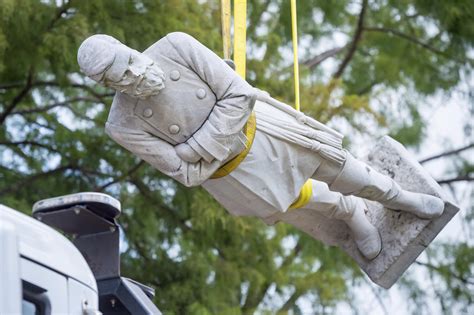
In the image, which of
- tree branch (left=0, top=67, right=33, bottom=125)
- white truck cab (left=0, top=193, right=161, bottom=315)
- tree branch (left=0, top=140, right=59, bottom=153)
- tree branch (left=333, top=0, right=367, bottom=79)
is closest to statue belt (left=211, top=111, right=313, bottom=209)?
white truck cab (left=0, top=193, right=161, bottom=315)

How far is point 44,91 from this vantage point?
9.58 m

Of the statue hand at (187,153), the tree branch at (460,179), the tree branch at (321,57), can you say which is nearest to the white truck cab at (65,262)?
the statue hand at (187,153)

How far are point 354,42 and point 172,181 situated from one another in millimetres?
2335

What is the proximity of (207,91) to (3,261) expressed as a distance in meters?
2.03

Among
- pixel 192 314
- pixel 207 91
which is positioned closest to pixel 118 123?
pixel 207 91

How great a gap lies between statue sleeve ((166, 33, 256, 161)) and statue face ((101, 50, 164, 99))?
16 centimetres

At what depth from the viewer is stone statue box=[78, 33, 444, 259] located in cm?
538

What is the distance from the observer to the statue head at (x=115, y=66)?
5262 mm

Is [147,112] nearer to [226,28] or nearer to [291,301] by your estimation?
[226,28]

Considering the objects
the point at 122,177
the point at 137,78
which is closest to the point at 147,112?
the point at 137,78

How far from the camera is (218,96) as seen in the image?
559cm

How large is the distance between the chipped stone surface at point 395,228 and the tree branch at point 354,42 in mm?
4241

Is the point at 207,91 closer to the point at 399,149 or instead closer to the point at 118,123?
the point at 118,123

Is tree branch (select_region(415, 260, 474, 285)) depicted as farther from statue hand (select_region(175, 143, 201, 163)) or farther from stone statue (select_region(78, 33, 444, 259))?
statue hand (select_region(175, 143, 201, 163))
